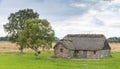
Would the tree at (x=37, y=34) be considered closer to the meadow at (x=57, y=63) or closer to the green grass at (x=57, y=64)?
the meadow at (x=57, y=63)

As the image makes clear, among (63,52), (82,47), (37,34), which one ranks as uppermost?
(37,34)

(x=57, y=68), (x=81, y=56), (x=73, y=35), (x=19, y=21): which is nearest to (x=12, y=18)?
(x=19, y=21)

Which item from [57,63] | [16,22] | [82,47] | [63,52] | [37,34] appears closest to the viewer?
[57,63]

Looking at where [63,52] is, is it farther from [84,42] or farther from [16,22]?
[16,22]

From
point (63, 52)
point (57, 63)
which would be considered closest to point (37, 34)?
point (63, 52)

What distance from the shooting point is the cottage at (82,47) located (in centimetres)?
9531

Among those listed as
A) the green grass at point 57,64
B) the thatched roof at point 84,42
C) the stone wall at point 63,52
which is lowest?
the green grass at point 57,64

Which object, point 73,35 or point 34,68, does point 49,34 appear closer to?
point 73,35

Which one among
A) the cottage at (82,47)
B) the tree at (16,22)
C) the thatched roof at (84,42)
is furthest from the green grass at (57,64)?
the tree at (16,22)

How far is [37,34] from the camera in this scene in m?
91.6

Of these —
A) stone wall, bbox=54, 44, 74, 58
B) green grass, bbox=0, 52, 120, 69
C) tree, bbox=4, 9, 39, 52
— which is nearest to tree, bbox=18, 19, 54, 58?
stone wall, bbox=54, 44, 74, 58

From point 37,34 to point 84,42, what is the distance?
46.5 feet

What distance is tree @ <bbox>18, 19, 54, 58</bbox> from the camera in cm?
9106

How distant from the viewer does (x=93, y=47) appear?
95812 mm
